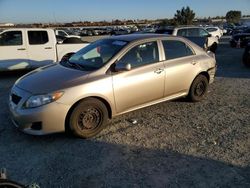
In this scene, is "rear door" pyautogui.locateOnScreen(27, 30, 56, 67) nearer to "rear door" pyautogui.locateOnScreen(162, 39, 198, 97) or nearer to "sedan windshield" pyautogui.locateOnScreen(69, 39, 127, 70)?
"sedan windshield" pyautogui.locateOnScreen(69, 39, 127, 70)

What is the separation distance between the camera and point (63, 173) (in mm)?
3773

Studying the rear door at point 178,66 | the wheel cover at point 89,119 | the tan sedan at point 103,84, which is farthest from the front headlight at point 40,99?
the rear door at point 178,66

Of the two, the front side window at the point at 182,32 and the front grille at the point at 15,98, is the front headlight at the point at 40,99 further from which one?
the front side window at the point at 182,32

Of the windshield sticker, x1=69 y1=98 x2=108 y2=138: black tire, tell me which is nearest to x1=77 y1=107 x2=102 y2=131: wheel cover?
x1=69 y1=98 x2=108 y2=138: black tire

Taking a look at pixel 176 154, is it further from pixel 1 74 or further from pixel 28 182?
pixel 1 74

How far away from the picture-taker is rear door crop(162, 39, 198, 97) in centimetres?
582

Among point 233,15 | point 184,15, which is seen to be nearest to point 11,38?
point 184,15

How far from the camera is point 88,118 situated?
4.80 metres

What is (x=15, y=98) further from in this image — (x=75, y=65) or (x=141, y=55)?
(x=141, y=55)

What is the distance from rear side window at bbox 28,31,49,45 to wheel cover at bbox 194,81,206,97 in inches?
243

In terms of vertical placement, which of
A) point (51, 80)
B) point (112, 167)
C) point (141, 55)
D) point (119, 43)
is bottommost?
point (112, 167)

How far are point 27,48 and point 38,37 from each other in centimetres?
58

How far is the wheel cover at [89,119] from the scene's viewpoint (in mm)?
4750

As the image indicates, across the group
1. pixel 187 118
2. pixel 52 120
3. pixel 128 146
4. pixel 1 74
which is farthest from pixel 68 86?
pixel 1 74
